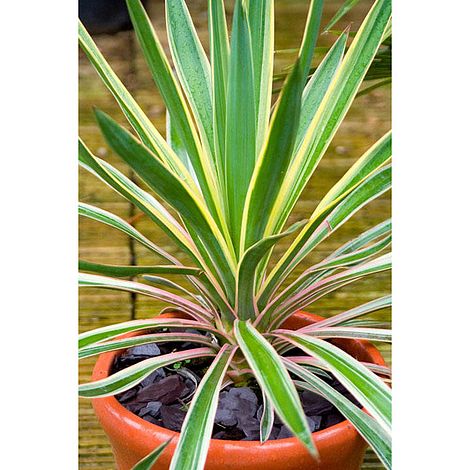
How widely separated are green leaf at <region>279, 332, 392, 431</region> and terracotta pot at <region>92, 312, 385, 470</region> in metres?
0.08

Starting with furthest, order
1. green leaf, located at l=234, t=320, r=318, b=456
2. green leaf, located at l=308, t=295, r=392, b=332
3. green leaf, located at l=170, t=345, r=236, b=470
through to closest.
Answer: green leaf, located at l=308, t=295, r=392, b=332 < green leaf, located at l=170, t=345, r=236, b=470 < green leaf, located at l=234, t=320, r=318, b=456

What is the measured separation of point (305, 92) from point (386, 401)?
0.44 meters

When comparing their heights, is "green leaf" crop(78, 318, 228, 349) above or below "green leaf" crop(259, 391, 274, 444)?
above

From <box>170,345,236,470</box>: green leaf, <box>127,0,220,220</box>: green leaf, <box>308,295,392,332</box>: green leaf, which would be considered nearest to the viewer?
<box>170,345,236,470</box>: green leaf

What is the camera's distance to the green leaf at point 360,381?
73 centimetres

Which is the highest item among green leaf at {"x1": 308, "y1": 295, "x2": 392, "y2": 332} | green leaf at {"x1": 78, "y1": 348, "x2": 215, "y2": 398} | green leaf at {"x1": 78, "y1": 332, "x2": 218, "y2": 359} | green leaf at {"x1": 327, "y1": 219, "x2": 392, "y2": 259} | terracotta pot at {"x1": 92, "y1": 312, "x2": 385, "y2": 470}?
green leaf at {"x1": 327, "y1": 219, "x2": 392, "y2": 259}

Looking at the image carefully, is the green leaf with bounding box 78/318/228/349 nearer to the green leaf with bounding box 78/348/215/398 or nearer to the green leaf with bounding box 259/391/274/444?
the green leaf with bounding box 78/348/215/398

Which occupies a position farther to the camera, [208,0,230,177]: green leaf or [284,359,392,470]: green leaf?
[208,0,230,177]: green leaf

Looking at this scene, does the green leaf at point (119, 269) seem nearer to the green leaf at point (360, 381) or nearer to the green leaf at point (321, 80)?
the green leaf at point (360, 381)

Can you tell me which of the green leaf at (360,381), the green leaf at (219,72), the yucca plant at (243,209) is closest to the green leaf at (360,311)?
the yucca plant at (243,209)

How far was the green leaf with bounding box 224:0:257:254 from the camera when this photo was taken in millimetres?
789

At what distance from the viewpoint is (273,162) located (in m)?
0.71

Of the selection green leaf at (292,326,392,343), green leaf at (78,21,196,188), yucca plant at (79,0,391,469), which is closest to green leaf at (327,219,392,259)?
yucca plant at (79,0,391,469)

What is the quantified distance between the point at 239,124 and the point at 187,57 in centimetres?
18
